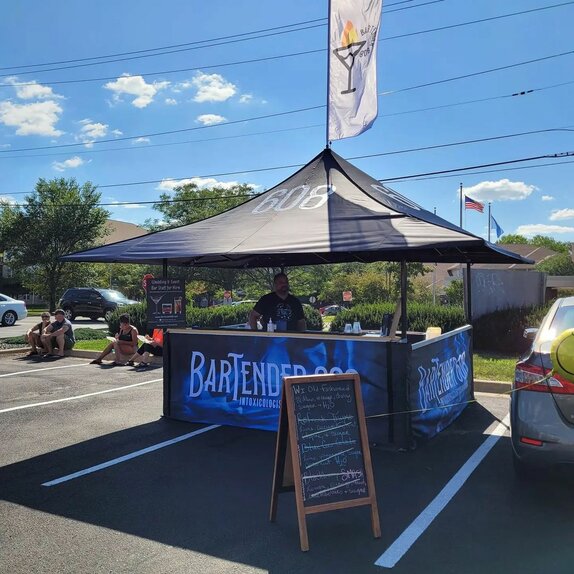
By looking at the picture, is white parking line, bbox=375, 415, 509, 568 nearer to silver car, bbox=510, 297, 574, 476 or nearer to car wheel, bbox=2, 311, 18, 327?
silver car, bbox=510, 297, 574, 476

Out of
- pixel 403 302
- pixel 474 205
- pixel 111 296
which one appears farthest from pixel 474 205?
pixel 403 302

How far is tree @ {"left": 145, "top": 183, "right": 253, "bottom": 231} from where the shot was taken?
38.1 metres

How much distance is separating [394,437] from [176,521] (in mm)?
2504

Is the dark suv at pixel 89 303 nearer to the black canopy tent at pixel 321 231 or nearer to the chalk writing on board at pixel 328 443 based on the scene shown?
the black canopy tent at pixel 321 231

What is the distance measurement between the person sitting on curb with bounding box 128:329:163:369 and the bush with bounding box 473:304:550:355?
282 inches

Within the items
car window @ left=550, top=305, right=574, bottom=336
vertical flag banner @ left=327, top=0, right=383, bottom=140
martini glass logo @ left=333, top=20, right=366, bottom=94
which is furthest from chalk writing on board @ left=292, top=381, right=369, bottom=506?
martini glass logo @ left=333, top=20, right=366, bottom=94

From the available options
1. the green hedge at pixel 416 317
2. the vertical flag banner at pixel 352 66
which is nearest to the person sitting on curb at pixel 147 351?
the green hedge at pixel 416 317

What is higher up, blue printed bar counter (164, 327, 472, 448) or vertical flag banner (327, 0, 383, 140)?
Answer: vertical flag banner (327, 0, 383, 140)

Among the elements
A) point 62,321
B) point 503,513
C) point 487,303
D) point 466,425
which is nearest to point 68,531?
point 503,513

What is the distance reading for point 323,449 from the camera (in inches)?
148

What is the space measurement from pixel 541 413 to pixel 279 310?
4.37m

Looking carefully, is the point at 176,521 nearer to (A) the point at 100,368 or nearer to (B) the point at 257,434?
(B) the point at 257,434

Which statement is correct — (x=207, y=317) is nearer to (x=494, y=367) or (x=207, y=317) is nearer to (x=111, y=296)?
(x=494, y=367)

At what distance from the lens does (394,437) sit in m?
5.58
